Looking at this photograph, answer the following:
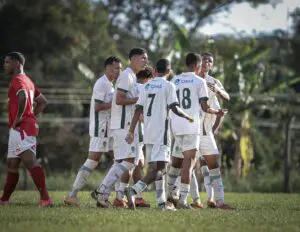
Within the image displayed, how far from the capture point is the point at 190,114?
13.9m

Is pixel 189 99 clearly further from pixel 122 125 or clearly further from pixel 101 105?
pixel 101 105

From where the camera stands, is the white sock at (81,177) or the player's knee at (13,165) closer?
the player's knee at (13,165)

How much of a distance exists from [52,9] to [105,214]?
27.2 metres

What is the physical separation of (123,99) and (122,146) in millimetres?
771

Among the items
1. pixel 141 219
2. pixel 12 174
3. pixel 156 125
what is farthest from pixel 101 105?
pixel 141 219

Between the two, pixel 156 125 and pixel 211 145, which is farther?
pixel 211 145

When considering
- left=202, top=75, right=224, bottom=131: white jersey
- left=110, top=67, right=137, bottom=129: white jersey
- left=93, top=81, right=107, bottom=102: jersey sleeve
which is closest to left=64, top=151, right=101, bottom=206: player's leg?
left=110, top=67, right=137, bottom=129: white jersey

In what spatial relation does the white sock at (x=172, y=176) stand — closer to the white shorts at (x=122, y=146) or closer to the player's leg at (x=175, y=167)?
the player's leg at (x=175, y=167)

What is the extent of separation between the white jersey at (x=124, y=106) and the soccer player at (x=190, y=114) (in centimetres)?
71

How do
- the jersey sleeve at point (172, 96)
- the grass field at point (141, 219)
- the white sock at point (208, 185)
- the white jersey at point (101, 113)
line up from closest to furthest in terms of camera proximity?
the grass field at point (141, 219) < the jersey sleeve at point (172, 96) < the white jersey at point (101, 113) < the white sock at point (208, 185)

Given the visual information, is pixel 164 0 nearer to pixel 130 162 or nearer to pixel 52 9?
pixel 52 9

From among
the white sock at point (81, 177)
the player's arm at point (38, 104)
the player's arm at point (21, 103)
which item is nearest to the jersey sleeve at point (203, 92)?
the white sock at point (81, 177)

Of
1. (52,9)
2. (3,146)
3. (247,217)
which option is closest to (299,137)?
(3,146)

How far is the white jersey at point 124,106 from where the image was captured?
45.7 feet
